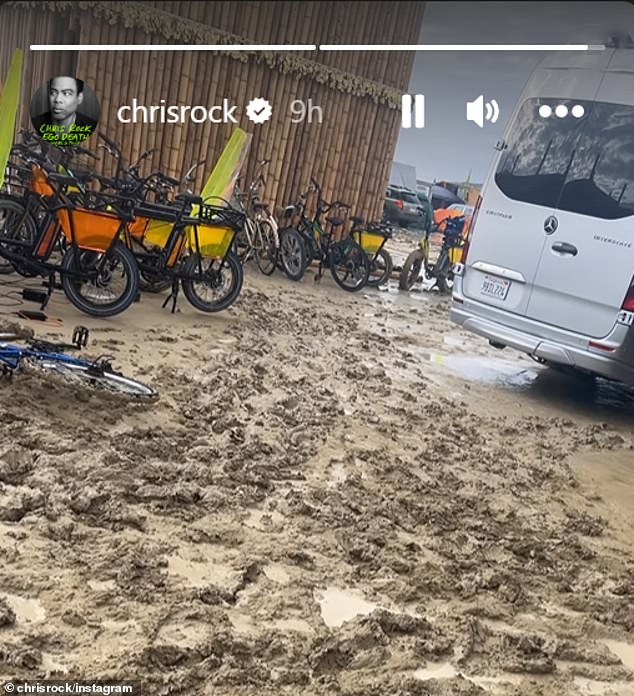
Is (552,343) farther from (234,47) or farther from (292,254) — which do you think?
(234,47)

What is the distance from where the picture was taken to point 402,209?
19.4m

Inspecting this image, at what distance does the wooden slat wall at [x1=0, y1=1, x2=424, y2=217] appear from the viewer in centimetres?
906

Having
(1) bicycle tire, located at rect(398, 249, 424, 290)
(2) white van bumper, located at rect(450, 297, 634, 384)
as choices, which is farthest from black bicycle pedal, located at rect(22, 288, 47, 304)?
(1) bicycle tire, located at rect(398, 249, 424, 290)

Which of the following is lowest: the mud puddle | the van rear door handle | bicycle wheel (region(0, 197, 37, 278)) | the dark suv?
the dark suv

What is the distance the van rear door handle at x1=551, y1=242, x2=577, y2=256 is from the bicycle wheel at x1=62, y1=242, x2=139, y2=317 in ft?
9.89

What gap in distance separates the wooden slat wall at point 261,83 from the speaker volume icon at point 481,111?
198 inches

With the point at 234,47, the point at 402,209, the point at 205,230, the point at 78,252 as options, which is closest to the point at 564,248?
the point at 205,230

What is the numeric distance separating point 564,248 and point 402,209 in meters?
14.3

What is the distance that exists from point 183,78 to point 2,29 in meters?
2.59

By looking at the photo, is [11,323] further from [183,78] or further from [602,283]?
[183,78]

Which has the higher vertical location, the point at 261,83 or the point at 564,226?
the point at 261,83

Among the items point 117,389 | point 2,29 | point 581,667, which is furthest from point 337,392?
point 2,29

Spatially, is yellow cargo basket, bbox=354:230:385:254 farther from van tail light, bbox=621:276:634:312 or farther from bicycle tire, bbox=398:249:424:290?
van tail light, bbox=621:276:634:312

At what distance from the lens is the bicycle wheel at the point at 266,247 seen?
9398 millimetres
